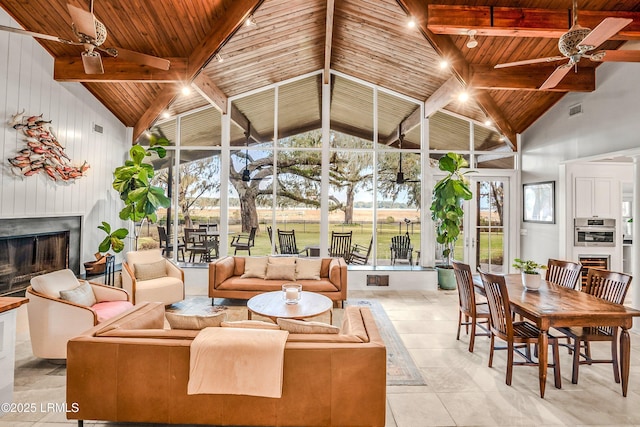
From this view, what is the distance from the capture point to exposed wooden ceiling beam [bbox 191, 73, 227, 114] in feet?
17.8

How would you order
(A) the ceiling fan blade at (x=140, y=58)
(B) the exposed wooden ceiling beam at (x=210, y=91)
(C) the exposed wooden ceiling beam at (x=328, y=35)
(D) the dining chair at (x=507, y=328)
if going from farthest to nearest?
1. (B) the exposed wooden ceiling beam at (x=210, y=91)
2. (C) the exposed wooden ceiling beam at (x=328, y=35)
3. (A) the ceiling fan blade at (x=140, y=58)
4. (D) the dining chair at (x=507, y=328)

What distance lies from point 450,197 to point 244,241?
411cm

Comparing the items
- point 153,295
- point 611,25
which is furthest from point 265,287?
point 611,25

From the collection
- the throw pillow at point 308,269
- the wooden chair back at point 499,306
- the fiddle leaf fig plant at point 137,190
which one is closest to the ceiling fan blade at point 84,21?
the fiddle leaf fig plant at point 137,190

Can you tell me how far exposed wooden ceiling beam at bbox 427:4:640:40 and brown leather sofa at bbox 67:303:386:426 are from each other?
3.79 meters

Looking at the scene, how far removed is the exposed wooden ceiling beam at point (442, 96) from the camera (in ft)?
18.4

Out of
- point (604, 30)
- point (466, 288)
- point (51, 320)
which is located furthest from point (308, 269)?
point (604, 30)

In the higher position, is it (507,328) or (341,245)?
(341,245)

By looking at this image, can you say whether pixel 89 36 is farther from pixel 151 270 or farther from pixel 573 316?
pixel 573 316

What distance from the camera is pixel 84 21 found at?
2.64 meters

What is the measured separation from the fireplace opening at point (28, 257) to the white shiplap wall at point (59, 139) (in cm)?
35

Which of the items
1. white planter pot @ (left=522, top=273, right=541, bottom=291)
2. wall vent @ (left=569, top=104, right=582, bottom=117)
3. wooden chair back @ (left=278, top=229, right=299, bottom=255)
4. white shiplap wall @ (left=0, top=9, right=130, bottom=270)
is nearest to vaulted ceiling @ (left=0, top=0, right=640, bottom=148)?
white shiplap wall @ (left=0, top=9, right=130, bottom=270)

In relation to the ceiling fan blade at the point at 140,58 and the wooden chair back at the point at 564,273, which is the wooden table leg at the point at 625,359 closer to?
the wooden chair back at the point at 564,273

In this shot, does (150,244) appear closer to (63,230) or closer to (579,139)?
(63,230)
